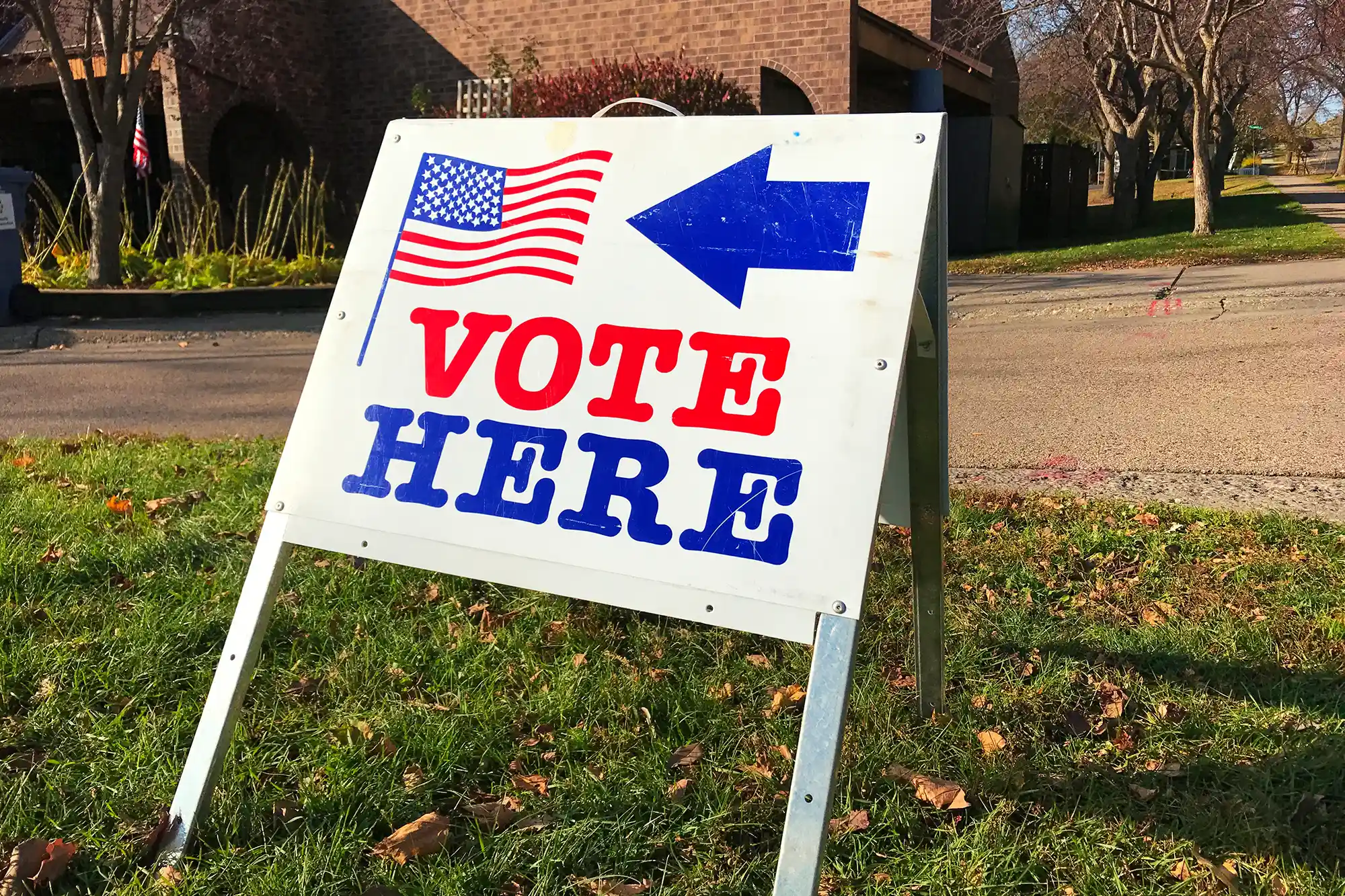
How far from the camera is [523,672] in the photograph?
306 centimetres

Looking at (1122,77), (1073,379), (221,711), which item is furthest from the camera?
(1122,77)

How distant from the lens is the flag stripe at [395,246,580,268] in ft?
7.49

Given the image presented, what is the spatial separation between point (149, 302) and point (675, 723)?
947cm

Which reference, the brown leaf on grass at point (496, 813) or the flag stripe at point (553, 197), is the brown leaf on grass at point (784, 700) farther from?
the flag stripe at point (553, 197)

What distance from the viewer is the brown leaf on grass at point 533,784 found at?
2527mm

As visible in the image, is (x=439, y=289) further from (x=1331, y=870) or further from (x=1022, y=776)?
(x=1331, y=870)

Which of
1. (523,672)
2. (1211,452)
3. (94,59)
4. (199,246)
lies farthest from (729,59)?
(523,672)

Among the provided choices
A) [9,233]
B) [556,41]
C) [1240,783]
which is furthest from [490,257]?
[556,41]

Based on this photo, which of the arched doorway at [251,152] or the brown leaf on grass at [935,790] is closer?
the brown leaf on grass at [935,790]

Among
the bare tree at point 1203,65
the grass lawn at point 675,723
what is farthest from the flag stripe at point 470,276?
the bare tree at point 1203,65

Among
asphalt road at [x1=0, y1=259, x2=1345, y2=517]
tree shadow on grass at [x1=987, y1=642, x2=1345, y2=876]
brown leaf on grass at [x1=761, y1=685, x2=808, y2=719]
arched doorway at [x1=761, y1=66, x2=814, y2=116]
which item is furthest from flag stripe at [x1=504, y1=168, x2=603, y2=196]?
arched doorway at [x1=761, y1=66, x2=814, y2=116]

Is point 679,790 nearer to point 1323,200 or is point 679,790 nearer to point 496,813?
point 496,813

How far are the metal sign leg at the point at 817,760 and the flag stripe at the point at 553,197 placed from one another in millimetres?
1062

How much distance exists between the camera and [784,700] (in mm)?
2877
